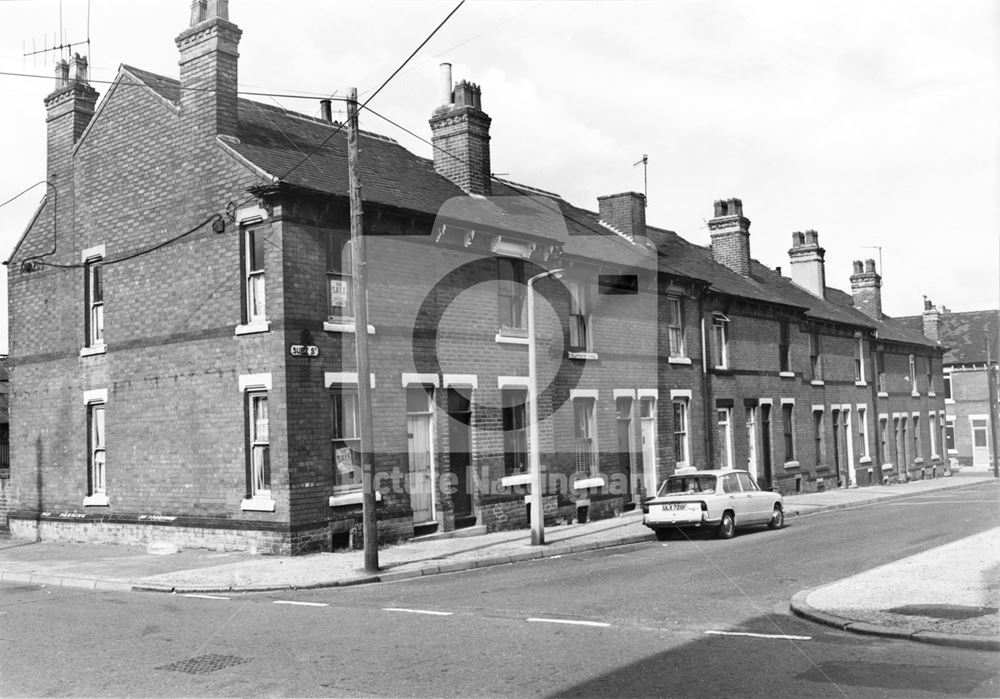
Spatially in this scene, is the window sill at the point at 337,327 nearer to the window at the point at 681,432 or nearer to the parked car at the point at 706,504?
the parked car at the point at 706,504

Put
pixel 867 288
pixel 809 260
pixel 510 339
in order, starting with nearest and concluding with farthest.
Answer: pixel 510 339 < pixel 809 260 < pixel 867 288

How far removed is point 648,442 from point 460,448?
8.19m

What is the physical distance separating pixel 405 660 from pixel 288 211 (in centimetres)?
1150

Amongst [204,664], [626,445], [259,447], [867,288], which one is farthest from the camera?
[867,288]

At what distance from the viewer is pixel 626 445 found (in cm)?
2742

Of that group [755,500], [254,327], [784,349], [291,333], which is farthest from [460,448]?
[784,349]

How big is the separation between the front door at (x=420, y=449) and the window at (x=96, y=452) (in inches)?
276

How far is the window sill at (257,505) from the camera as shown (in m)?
18.3

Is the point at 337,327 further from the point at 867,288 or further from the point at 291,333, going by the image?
the point at 867,288

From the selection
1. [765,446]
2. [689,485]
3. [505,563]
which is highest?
[765,446]

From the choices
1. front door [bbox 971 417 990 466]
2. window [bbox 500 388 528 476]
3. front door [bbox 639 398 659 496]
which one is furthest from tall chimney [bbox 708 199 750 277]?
front door [bbox 971 417 990 466]

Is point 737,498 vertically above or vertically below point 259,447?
below

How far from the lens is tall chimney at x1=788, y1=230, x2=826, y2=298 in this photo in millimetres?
44312

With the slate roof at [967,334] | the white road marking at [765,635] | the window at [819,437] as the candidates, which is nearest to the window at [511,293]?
the white road marking at [765,635]
